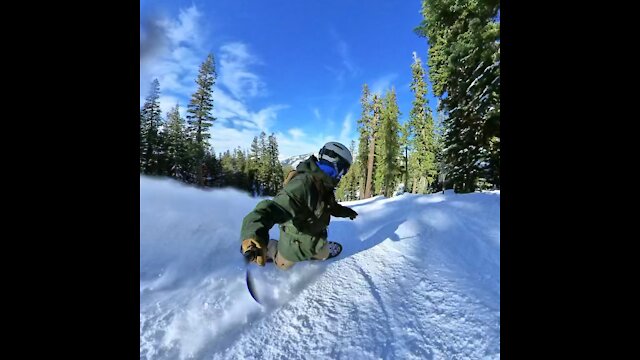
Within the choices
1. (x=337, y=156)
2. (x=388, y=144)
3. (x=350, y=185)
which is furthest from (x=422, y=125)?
(x=350, y=185)

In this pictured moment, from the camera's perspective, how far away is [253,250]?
6.48ft

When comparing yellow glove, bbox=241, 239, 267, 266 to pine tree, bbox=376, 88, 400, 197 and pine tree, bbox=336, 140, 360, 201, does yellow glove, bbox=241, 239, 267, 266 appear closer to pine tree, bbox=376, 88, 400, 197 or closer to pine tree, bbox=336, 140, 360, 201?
pine tree, bbox=376, 88, 400, 197

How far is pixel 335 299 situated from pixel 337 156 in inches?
63.9

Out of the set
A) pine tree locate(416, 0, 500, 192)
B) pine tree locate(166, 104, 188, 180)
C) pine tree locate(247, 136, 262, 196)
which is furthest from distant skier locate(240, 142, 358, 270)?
pine tree locate(247, 136, 262, 196)

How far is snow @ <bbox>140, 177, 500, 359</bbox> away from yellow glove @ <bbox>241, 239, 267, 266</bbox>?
308 millimetres

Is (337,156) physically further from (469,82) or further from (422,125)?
(422,125)

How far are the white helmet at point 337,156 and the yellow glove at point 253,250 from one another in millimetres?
1420

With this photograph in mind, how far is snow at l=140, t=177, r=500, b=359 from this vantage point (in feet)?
4.98
